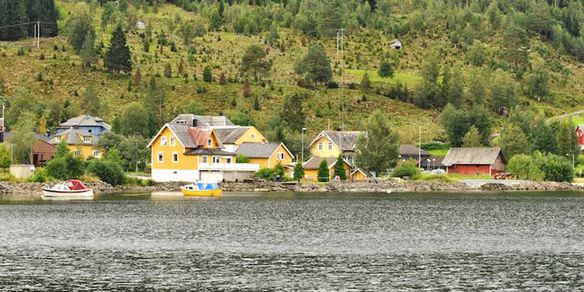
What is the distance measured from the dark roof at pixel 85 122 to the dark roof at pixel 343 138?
26.5 meters

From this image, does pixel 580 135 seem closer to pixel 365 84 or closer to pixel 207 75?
pixel 365 84

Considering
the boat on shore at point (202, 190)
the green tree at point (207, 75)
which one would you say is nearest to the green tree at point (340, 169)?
the boat on shore at point (202, 190)

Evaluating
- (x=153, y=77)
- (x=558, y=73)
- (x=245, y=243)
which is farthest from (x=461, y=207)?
(x=558, y=73)

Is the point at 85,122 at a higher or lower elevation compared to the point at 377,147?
higher

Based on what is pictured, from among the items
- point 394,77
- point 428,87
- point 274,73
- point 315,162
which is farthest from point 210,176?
point 394,77

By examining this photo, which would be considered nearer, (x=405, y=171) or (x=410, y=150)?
(x=405, y=171)

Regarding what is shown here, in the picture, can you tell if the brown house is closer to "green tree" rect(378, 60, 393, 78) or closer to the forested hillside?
the forested hillside

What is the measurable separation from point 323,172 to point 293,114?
78.8ft

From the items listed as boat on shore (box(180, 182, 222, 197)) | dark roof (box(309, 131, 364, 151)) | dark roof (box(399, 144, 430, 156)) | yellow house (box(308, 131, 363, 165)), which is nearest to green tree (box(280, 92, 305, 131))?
dark roof (box(309, 131, 364, 151))

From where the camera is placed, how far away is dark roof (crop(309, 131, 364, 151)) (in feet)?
393

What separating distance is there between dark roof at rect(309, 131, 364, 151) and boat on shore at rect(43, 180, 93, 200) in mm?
39012

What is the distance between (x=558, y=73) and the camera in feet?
604

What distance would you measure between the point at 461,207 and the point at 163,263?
4016 centimetres

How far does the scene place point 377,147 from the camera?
357ft
